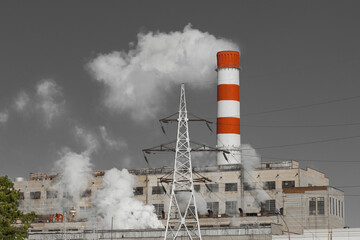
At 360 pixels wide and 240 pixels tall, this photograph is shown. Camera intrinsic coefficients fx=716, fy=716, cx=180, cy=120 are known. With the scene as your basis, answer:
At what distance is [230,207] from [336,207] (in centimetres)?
1360

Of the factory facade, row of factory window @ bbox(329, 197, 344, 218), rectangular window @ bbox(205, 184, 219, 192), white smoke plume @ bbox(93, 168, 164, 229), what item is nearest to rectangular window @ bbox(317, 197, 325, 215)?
the factory facade

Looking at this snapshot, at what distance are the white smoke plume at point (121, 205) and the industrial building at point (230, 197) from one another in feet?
4.93

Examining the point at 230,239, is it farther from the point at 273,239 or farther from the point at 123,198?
the point at 123,198

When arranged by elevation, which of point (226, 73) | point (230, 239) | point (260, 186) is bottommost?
point (230, 239)

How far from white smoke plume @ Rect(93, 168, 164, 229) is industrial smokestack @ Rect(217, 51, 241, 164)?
40.2 feet

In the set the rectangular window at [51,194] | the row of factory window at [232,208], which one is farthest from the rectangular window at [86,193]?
the row of factory window at [232,208]

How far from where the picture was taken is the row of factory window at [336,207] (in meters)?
85.8

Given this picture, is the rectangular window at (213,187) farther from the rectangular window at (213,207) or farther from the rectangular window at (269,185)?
the rectangular window at (269,185)

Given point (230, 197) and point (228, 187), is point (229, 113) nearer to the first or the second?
point (228, 187)

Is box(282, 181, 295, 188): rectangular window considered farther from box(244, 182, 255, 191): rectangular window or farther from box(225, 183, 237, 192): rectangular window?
Result: box(225, 183, 237, 192): rectangular window

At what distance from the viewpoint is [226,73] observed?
98.8 metres

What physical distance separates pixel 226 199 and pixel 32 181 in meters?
31.5

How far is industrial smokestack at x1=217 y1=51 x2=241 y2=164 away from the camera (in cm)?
9569

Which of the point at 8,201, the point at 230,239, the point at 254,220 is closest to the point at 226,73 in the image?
the point at 254,220
